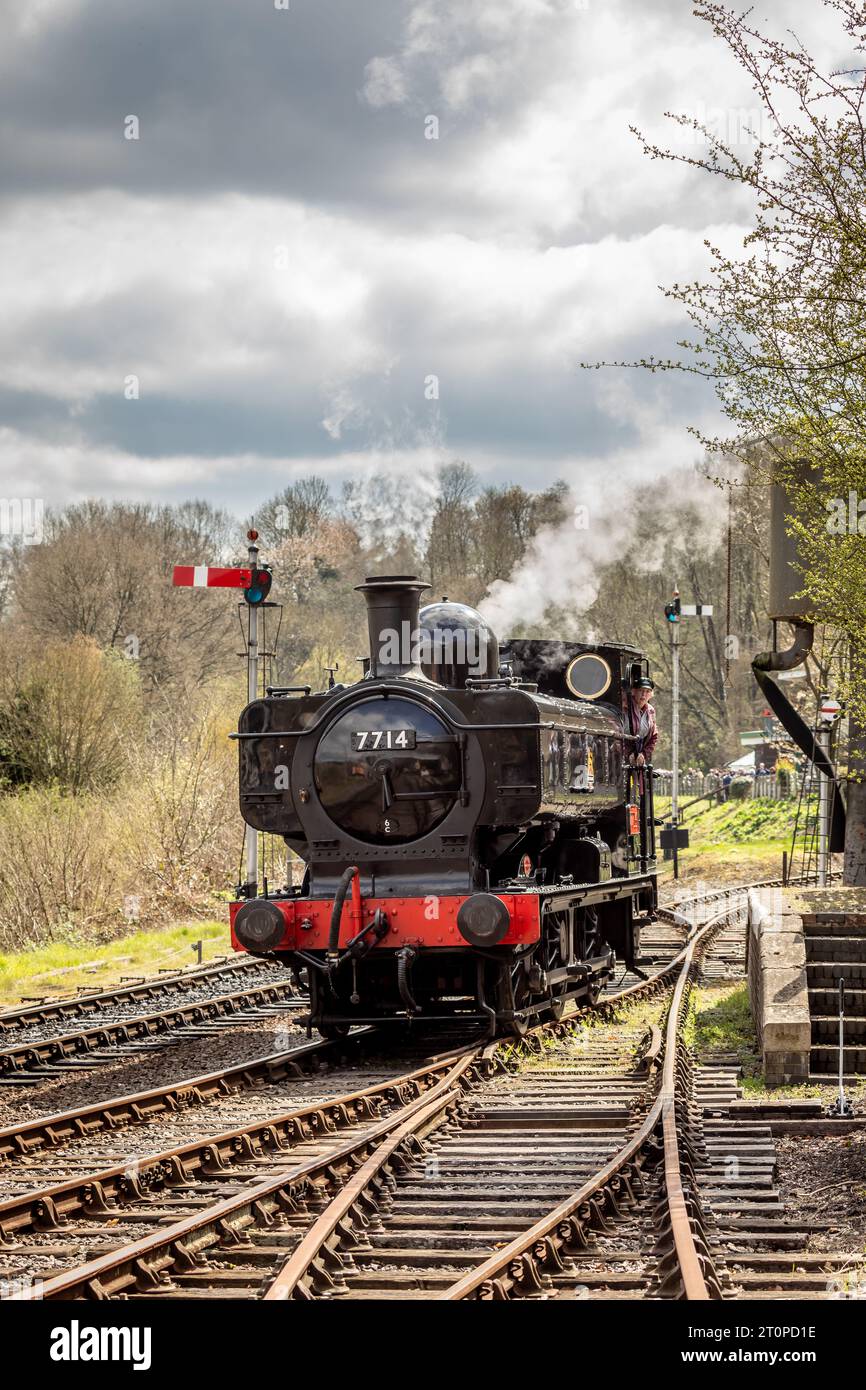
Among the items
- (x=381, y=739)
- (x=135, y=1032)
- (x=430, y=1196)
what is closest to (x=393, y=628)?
(x=381, y=739)

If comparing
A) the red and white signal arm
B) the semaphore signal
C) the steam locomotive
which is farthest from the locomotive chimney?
the red and white signal arm

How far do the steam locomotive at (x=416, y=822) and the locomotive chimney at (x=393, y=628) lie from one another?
0.01m

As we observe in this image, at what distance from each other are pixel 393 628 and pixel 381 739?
101 cm

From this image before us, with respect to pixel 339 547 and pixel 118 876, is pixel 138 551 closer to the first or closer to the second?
pixel 339 547

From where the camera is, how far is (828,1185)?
7.55 metres

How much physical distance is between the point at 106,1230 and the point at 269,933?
4.71 meters

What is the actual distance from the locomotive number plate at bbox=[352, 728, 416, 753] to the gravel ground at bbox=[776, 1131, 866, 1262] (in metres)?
4.17

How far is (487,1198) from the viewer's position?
723 cm

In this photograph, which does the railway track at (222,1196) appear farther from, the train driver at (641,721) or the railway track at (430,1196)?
the train driver at (641,721)

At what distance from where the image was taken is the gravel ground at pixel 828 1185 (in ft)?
21.6

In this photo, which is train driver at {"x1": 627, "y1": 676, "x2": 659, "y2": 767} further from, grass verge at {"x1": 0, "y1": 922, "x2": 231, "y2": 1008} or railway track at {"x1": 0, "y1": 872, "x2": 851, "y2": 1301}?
grass verge at {"x1": 0, "y1": 922, "x2": 231, "y2": 1008}

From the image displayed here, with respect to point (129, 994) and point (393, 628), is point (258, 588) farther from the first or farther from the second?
point (393, 628)

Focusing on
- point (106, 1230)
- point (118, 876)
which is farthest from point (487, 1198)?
point (118, 876)

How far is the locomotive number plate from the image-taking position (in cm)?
1162
